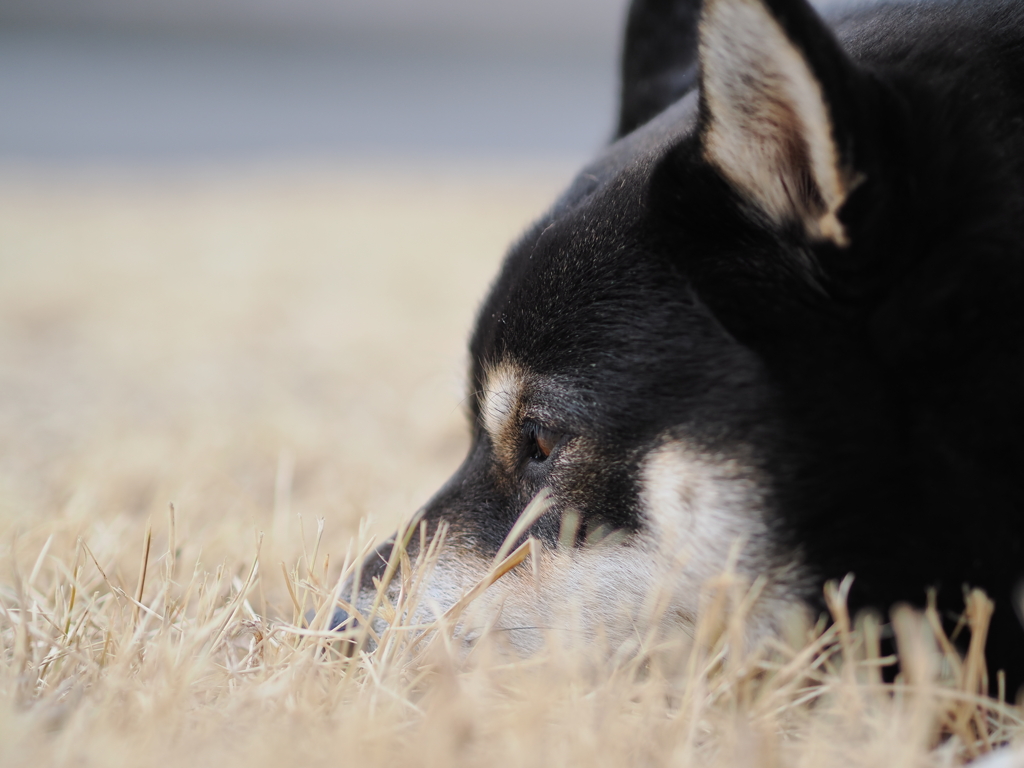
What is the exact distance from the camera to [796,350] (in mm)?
1238

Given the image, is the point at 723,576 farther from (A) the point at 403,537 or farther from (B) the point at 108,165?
(B) the point at 108,165

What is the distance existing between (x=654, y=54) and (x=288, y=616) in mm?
1668

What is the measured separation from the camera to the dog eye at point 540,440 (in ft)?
4.63

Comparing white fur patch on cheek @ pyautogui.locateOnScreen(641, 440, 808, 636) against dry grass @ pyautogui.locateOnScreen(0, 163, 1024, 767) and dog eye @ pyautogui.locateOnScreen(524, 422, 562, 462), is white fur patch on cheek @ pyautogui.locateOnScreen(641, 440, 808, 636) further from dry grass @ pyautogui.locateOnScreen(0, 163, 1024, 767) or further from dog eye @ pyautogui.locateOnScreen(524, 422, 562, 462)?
dog eye @ pyautogui.locateOnScreen(524, 422, 562, 462)

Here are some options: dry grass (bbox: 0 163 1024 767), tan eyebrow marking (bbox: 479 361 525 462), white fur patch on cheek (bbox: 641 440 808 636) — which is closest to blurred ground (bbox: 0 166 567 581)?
dry grass (bbox: 0 163 1024 767)

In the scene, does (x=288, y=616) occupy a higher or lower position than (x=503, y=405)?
lower

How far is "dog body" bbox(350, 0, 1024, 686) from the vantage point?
116 cm

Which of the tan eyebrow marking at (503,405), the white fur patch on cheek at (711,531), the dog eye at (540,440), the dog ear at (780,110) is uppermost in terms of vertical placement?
the dog ear at (780,110)

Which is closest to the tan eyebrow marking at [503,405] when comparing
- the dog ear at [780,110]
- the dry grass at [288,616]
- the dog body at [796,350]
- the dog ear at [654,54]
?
the dog body at [796,350]

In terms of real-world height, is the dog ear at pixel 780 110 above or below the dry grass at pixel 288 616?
above

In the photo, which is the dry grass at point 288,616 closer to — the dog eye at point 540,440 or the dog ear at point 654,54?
the dog eye at point 540,440

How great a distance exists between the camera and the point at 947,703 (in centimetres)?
110

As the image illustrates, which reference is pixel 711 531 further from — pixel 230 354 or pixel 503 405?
pixel 230 354

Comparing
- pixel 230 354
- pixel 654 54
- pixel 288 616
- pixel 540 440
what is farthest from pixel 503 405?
pixel 230 354
